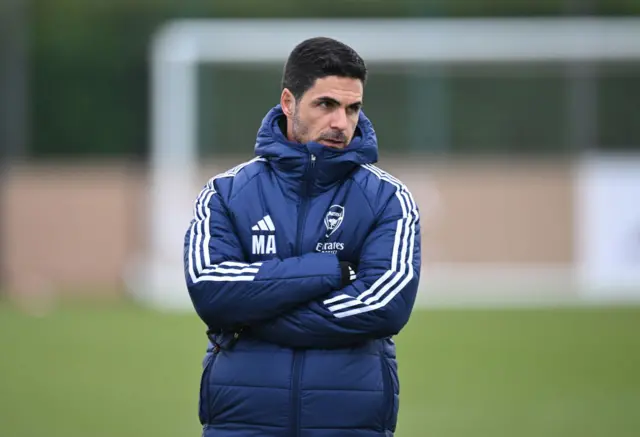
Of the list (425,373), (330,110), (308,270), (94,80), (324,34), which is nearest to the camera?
(308,270)

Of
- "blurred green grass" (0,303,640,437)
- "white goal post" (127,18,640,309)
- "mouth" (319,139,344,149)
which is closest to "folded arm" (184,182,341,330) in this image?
"mouth" (319,139,344,149)

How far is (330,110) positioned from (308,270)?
1.60 ft

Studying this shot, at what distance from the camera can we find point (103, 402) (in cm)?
1069

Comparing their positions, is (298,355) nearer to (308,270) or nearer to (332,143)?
(308,270)

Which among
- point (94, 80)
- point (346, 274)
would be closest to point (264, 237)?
point (346, 274)

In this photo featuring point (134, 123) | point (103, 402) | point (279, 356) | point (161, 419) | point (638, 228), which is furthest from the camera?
point (134, 123)

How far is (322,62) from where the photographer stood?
394 centimetres

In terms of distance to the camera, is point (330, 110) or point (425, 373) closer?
point (330, 110)

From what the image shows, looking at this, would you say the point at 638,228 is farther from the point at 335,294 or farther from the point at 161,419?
the point at 335,294

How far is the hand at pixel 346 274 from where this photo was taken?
12.9ft

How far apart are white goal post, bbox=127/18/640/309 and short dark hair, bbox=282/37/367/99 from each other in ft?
57.0

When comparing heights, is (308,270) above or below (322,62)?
below

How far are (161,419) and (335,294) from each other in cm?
619

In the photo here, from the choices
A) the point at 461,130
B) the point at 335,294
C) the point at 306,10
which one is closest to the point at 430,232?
the point at 461,130
